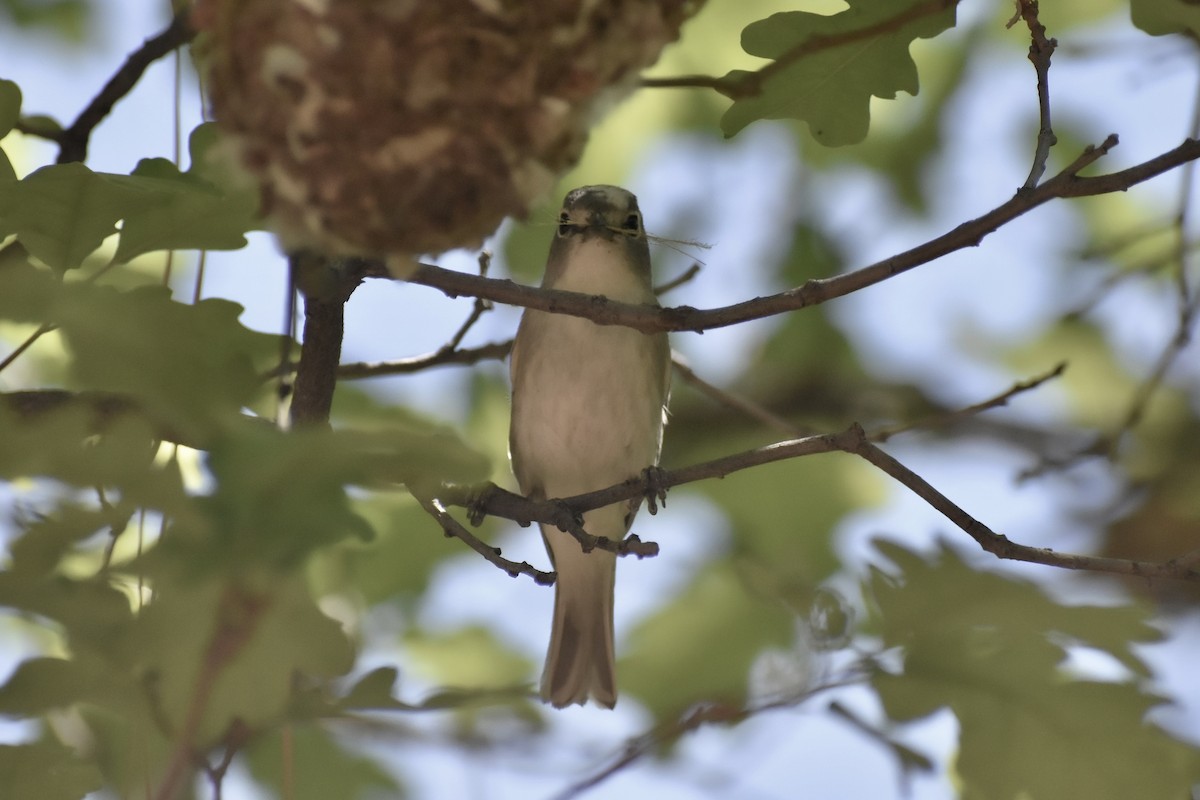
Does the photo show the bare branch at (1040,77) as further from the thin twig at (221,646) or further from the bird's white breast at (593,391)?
the bird's white breast at (593,391)

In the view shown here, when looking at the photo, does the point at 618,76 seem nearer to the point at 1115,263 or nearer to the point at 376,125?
the point at 376,125

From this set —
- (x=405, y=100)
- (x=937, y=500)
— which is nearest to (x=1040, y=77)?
(x=937, y=500)

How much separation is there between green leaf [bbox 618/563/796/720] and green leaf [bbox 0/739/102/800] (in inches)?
72.5

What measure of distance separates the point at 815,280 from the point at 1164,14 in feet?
2.07

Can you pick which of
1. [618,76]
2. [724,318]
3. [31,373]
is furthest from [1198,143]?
[31,373]

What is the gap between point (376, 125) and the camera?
4.12 feet

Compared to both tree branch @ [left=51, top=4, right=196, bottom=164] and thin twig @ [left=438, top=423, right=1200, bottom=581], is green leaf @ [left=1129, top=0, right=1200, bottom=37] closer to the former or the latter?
thin twig @ [left=438, top=423, right=1200, bottom=581]

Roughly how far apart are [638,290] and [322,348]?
1.75 meters

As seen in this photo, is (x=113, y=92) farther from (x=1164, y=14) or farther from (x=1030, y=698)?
(x=1030, y=698)

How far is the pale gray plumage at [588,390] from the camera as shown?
3496 mm

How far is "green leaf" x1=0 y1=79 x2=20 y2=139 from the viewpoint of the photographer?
175 centimetres

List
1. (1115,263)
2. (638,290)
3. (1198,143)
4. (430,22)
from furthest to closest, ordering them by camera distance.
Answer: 1. (1115,263)
2. (638,290)
3. (1198,143)
4. (430,22)

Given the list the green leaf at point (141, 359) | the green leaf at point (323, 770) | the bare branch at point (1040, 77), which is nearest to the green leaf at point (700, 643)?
the green leaf at point (323, 770)

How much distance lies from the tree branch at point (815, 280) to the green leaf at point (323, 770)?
5.24 feet
